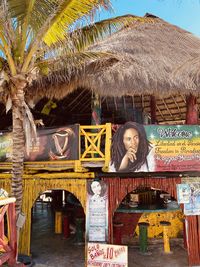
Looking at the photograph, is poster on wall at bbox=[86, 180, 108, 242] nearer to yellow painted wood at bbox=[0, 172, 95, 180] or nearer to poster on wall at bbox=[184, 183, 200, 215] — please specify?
yellow painted wood at bbox=[0, 172, 95, 180]

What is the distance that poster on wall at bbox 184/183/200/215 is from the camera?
887 centimetres

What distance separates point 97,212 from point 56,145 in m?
2.37

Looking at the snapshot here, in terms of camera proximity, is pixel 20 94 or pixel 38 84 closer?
pixel 20 94

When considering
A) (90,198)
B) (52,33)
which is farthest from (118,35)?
(90,198)

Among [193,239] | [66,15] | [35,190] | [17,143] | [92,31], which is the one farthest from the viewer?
[35,190]

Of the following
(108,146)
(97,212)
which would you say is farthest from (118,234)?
(108,146)

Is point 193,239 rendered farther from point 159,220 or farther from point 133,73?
point 133,73

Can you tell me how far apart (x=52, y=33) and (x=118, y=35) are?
6085 millimetres

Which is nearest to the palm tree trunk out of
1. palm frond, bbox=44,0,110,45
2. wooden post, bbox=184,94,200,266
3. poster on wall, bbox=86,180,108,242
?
palm frond, bbox=44,0,110,45

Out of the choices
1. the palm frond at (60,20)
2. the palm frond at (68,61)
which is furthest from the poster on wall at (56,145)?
the palm frond at (60,20)

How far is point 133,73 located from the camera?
9.11 m

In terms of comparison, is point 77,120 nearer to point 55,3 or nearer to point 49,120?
point 49,120

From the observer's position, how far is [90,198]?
882 centimetres

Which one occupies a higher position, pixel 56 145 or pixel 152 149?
pixel 56 145
